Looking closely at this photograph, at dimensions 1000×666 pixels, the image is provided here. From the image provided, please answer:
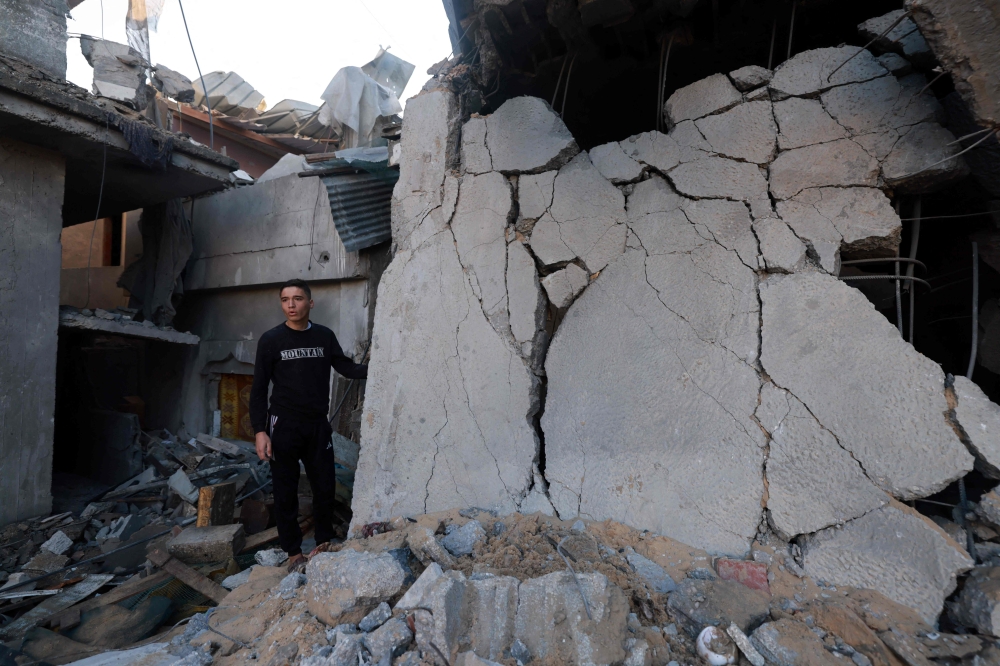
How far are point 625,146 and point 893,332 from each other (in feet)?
4.51

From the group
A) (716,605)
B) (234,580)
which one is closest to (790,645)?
(716,605)

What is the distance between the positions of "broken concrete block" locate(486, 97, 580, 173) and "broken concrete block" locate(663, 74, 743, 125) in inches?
19.4

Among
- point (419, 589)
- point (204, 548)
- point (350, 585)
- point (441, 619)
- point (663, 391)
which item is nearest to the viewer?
point (441, 619)

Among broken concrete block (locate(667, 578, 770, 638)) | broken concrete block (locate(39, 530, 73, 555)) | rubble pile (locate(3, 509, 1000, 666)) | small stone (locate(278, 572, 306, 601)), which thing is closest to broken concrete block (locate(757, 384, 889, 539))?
rubble pile (locate(3, 509, 1000, 666))

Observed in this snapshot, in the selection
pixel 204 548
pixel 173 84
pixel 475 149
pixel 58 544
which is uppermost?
pixel 173 84

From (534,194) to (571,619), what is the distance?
1.91 m

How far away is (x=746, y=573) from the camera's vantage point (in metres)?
1.84

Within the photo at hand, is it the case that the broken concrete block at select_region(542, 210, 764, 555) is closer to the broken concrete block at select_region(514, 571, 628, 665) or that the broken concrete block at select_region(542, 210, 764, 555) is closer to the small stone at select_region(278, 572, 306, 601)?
the broken concrete block at select_region(514, 571, 628, 665)

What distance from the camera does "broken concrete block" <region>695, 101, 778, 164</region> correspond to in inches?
83.8

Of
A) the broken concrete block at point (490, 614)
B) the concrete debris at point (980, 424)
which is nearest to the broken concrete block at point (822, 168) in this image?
the concrete debris at point (980, 424)

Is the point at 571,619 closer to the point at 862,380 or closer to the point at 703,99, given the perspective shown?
the point at 862,380

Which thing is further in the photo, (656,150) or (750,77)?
(656,150)

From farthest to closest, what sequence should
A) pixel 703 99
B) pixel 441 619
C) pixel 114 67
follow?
pixel 114 67, pixel 703 99, pixel 441 619

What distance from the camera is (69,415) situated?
258 inches
